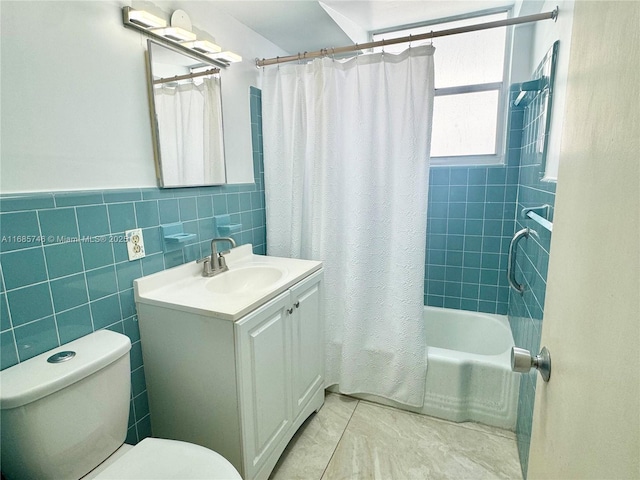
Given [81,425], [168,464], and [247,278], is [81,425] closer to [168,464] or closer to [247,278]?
[168,464]

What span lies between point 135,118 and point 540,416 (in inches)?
67.7

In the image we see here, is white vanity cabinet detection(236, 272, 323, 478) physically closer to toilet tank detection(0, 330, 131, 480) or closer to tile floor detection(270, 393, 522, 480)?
tile floor detection(270, 393, 522, 480)

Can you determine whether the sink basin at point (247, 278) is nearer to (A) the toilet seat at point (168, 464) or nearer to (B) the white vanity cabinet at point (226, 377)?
(B) the white vanity cabinet at point (226, 377)

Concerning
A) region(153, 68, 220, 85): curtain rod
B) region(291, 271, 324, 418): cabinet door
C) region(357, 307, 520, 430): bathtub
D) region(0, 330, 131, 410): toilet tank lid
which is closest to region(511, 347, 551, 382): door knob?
region(291, 271, 324, 418): cabinet door

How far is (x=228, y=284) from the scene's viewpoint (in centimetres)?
182

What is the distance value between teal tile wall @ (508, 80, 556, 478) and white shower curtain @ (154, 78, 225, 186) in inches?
64.7

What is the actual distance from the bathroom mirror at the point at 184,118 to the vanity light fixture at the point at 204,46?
5 centimetres

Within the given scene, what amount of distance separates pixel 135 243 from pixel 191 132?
25.4 inches

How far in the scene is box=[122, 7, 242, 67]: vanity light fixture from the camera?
54.0 inches

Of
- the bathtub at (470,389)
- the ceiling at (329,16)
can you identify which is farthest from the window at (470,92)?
the bathtub at (470,389)

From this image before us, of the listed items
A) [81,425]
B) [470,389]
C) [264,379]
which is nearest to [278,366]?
[264,379]

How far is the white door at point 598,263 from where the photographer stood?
38 centimetres

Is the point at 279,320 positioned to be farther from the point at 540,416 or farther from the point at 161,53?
the point at 161,53

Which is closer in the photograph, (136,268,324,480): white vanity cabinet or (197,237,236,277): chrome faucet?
(136,268,324,480): white vanity cabinet
